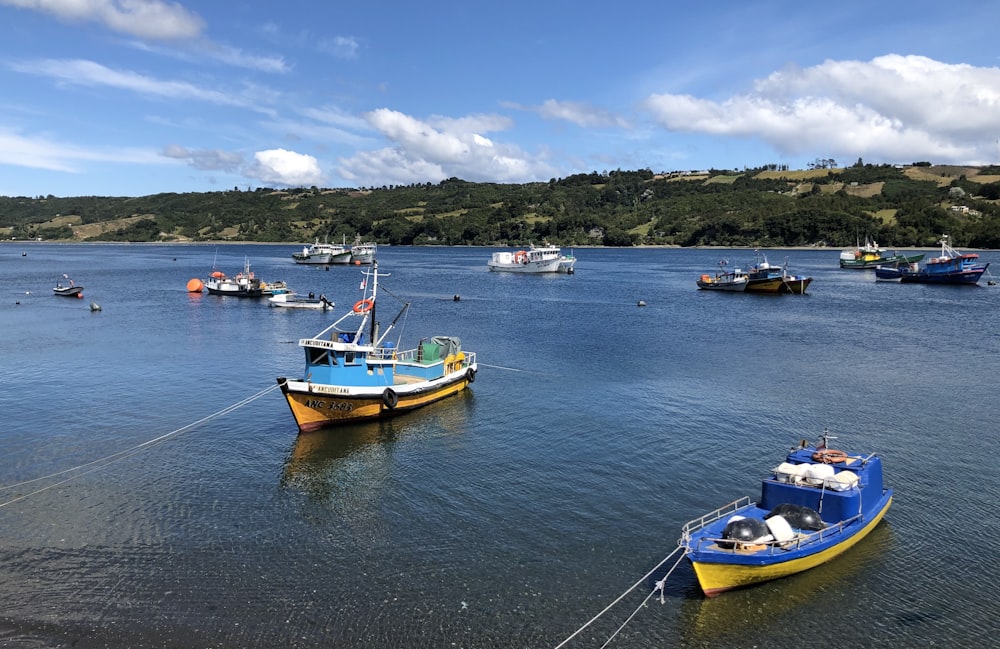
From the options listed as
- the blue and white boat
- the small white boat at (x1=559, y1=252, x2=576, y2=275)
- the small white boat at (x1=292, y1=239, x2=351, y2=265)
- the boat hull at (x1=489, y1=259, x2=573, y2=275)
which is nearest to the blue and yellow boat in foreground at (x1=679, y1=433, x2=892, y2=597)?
the blue and white boat

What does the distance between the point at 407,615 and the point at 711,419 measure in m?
22.4

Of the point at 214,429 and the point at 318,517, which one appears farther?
the point at 214,429

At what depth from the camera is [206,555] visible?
2208 cm

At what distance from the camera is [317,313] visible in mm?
85625

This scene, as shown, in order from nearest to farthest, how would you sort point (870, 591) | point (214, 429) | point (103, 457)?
point (870, 591) < point (103, 457) < point (214, 429)

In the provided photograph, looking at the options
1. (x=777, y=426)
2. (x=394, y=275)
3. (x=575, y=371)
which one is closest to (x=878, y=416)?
(x=777, y=426)

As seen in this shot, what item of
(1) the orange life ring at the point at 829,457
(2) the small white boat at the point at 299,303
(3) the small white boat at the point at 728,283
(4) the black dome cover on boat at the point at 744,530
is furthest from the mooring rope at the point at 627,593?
(3) the small white boat at the point at 728,283

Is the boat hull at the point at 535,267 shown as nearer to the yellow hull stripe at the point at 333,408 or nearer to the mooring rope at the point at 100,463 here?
the yellow hull stripe at the point at 333,408

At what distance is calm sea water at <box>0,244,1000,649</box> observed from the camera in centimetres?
1888

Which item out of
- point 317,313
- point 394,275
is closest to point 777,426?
point 317,313

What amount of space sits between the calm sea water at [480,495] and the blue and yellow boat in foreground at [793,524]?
0.79 m

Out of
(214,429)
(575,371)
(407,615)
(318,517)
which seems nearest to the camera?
(407,615)

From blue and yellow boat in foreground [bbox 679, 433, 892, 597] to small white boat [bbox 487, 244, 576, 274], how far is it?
5091 inches

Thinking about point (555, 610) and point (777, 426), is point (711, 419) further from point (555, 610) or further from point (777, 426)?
point (555, 610)
